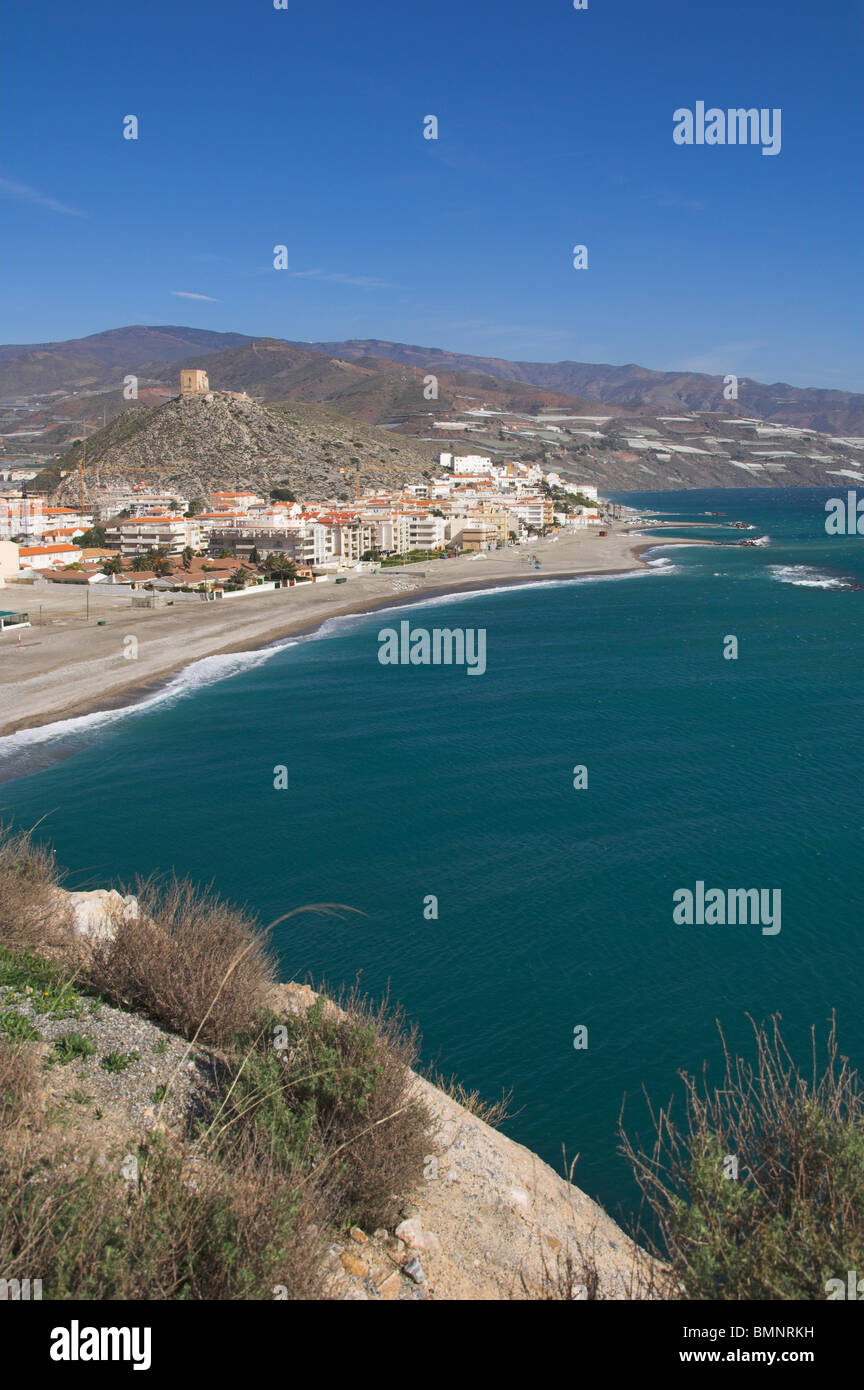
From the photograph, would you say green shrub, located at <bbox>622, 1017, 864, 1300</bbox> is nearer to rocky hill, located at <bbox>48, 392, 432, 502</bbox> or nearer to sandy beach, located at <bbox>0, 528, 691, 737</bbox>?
sandy beach, located at <bbox>0, 528, 691, 737</bbox>

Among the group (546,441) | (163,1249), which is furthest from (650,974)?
(546,441)

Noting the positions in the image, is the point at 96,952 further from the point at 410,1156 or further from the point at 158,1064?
the point at 410,1156

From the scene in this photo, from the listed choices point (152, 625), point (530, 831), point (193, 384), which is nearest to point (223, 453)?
point (193, 384)

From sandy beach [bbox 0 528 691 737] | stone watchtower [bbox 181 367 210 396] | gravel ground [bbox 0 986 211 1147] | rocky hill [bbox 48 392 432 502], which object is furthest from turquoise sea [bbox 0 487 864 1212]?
stone watchtower [bbox 181 367 210 396]

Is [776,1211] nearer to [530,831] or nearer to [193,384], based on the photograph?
[530,831]

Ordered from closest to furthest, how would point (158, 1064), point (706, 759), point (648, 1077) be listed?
point (158, 1064) < point (648, 1077) < point (706, 759)
